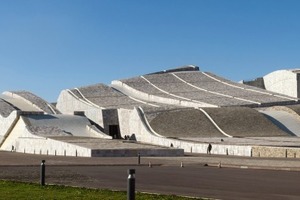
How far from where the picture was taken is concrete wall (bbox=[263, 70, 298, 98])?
64625 millimetres

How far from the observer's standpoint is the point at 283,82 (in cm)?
6719

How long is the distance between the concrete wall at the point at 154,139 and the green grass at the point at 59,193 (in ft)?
67.7

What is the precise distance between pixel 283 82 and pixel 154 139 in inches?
1129

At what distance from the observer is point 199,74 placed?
72.3 m

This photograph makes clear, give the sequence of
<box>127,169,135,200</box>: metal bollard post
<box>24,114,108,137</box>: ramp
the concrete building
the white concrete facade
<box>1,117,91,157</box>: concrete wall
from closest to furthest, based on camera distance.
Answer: <box>127,169,135,200</box>: metal bollard post < <box>1,117,91,157</box>: concrete wall < the concrete building < <box>24,114,108,137</box>: ramp < the white concrete facade

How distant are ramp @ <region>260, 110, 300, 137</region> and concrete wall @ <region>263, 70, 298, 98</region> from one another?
14.0 meters

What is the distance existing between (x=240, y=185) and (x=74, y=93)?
159 feet

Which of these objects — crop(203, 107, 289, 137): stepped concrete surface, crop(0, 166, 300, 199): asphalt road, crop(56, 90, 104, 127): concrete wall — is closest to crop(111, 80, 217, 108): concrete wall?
crop(203, 107, 289, 137): stepped concrete surface

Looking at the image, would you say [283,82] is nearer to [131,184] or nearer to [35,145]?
[35,145]

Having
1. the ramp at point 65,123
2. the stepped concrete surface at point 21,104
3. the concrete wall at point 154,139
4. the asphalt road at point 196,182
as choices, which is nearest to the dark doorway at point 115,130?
the concrete wall at point 154,139

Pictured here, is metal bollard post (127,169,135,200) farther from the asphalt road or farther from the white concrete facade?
the white concrete facade

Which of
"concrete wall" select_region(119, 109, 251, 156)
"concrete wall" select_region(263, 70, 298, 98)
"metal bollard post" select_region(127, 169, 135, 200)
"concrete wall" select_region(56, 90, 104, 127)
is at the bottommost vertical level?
"metal bollard post" select_region(127, 169, 135, 200)

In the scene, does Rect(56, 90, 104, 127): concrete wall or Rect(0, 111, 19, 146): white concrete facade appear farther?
Rect(56, 90, 104, 127): concrete wall

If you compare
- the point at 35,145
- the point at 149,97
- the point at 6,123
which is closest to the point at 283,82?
the point at 149,97
